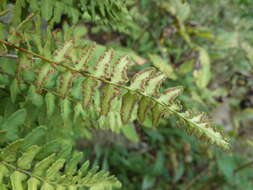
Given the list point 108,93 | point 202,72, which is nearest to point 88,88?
point 108,93

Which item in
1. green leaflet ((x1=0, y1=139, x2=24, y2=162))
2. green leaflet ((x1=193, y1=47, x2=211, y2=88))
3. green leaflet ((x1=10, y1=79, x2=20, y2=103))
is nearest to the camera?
green leaflet ((x1=0, y1=139, x2=24, y2=162))

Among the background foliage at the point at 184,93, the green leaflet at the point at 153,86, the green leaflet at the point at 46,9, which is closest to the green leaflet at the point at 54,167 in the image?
the green leaflet at the point at 153,86

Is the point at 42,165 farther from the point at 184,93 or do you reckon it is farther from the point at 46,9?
the point at 184,93

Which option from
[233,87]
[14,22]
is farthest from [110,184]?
[233,87]

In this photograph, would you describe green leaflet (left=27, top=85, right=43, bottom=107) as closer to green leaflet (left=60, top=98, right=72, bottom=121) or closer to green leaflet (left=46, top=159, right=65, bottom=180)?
green leaflet (left=60, top=98, right=72, bottom=121)

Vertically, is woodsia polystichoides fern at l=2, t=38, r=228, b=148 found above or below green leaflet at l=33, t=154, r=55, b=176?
above

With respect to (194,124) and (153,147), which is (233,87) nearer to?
(153,147)

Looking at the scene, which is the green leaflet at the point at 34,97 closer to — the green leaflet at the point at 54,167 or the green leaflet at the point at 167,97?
the green leaflet at the point at 54,167

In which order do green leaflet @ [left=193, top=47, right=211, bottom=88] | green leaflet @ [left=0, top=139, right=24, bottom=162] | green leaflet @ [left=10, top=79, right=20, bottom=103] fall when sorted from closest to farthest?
green leaflet @ [left=0, top=139, right=24, bottom=162]
green leaflet @ [left=10, top=79, right=20, bottom=103]
green leaflet @ [left=193, top=47, right=211, bottom=88]

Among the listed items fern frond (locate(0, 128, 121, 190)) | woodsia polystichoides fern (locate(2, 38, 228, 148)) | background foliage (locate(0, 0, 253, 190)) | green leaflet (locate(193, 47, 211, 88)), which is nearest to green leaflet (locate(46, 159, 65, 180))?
fern frond (locate(0, 128, 121, 190))
